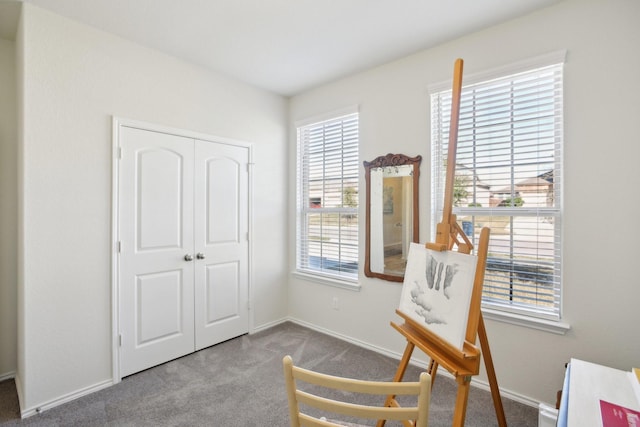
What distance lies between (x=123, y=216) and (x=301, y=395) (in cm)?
220

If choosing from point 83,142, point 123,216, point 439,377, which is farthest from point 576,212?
point 83,142

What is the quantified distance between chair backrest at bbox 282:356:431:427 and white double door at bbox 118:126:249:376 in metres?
2.11

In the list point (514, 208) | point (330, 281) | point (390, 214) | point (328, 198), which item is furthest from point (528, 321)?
point (328, 198)

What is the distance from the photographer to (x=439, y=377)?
2.51 metres

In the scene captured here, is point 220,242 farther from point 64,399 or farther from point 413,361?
point 413,361

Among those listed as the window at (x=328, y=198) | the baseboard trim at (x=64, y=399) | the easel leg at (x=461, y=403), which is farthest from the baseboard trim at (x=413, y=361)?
the baseboard trim at (x=64, y=399)

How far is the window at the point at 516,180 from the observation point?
2111 millimetres

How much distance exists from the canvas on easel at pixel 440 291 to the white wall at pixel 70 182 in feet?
7.54

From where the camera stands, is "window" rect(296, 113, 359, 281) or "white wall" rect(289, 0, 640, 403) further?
"window" rect(296, 113, 359, 281)

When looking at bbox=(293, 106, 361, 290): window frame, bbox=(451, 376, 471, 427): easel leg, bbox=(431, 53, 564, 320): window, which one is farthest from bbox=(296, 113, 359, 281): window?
bbox=(451, 376, 471, 427): easel leg

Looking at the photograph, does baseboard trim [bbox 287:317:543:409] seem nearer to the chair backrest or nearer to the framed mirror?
the framed mirror

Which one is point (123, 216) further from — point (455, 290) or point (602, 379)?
point (602, 379)

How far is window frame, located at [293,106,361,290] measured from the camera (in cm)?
319

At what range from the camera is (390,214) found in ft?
9.43
